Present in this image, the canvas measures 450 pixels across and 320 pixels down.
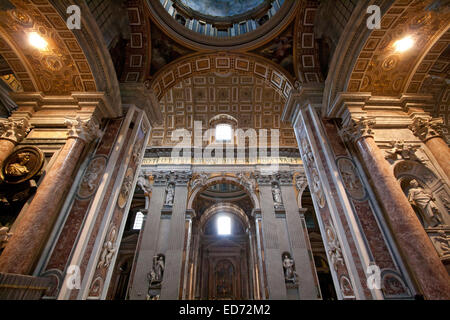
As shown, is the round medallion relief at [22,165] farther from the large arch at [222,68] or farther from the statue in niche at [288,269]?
the statue in niche at [288,269]

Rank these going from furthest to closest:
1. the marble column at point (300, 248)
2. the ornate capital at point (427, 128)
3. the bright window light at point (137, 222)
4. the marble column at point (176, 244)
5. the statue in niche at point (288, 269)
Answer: the bright window light at point (137, 222)
the statue in niche at point (288, 269)
the marble column at point (300, 248)
the marble column at point (176, 244)
the ornate capital at point (427, 128)

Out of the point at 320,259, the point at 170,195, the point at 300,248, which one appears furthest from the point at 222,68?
the point at 320,259

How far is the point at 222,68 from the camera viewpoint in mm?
9438

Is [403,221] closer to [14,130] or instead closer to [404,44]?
[404,44]

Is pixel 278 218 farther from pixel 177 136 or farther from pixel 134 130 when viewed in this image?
pixel 134 130

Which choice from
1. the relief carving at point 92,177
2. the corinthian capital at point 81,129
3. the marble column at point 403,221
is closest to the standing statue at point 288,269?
the marble column at point 403,221

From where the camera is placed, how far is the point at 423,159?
17.5 ft

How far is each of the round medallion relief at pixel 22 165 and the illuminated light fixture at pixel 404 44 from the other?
9313 millimetres

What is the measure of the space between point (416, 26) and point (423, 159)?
3.23m

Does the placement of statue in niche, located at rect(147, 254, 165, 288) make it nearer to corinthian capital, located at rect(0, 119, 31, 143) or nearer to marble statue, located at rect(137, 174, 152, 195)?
marble statue, located at rect(137, 174, 152, 195)

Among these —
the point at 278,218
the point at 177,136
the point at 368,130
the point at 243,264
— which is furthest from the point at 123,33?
the point at 243,264

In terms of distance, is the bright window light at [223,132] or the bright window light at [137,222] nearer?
the bright window light at [223,132]

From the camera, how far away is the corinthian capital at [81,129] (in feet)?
17.7
